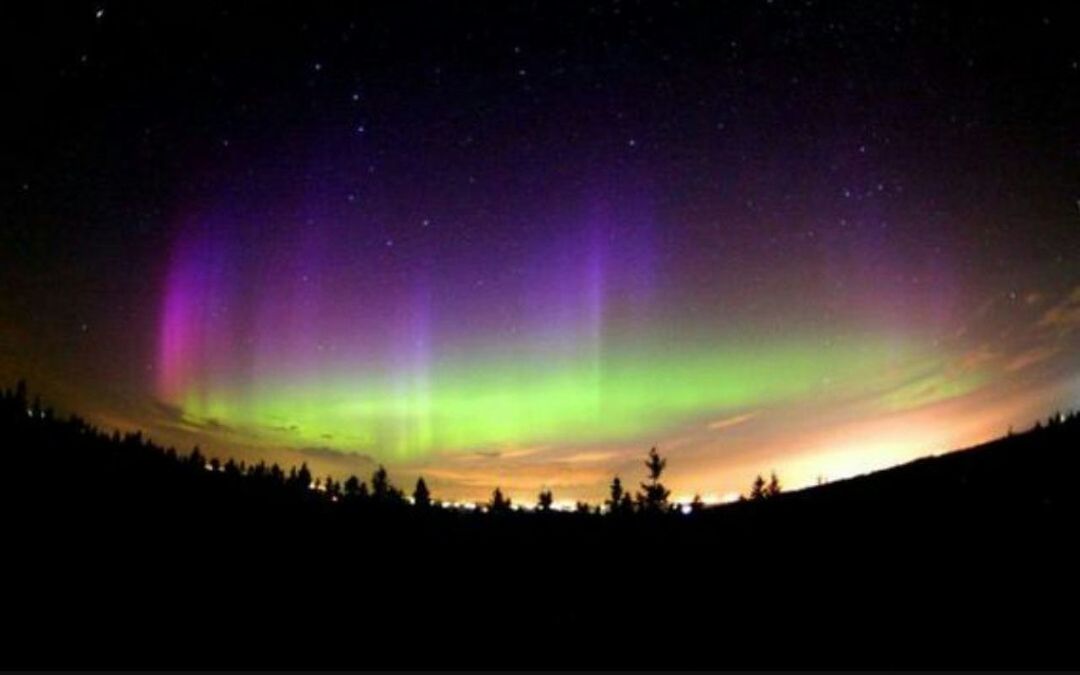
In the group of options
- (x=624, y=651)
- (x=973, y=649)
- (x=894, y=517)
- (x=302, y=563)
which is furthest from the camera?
(x=302, y=563)

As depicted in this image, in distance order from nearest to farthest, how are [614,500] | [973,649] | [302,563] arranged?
[973,649], [302,563], [614,500]

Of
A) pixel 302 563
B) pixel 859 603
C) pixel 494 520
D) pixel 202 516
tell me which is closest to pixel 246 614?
pixel 302 563

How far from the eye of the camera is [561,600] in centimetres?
1847

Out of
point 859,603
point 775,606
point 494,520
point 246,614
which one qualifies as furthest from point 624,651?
point 494,520

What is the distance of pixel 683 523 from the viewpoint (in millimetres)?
28156

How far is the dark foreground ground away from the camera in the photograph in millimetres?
13664

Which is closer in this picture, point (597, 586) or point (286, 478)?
point (597, 586)

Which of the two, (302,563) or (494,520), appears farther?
(494,520)

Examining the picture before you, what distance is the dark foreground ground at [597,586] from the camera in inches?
538

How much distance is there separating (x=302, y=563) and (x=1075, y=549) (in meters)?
24.5

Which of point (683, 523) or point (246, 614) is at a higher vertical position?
point (683, 523)

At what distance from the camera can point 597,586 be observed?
64.1 ft

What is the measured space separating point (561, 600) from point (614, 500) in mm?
68314

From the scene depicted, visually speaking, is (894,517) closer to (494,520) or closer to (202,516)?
(494,520)
